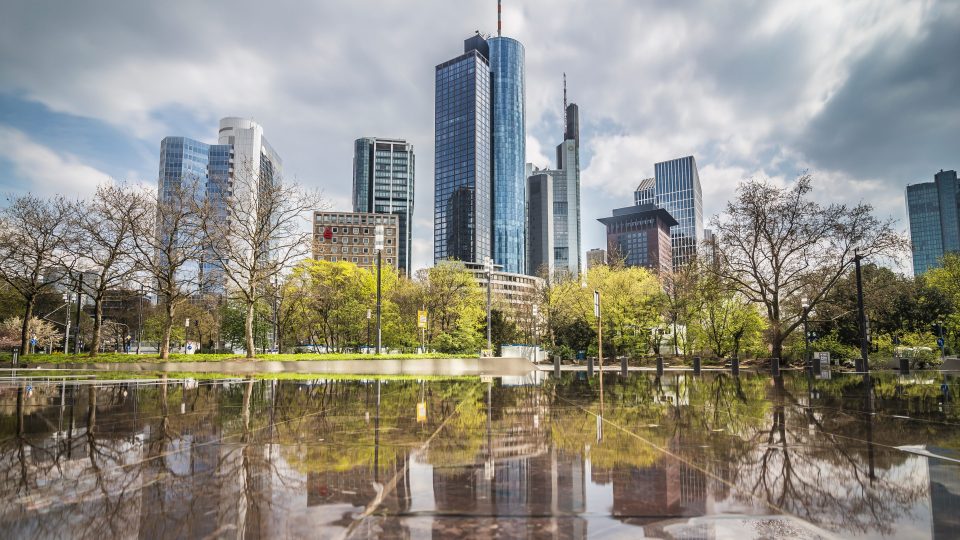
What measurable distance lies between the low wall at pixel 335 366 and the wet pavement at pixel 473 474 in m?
20.0

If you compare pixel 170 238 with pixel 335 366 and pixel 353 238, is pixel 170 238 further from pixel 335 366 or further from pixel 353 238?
pixel 353 238

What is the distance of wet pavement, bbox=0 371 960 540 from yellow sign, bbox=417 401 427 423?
0.20 meters

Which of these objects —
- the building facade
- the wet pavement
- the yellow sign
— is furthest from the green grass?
the building facade

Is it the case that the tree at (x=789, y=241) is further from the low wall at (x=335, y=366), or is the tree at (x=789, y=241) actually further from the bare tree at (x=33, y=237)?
the bare tree at (x=33, y=237)

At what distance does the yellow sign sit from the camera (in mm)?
10141

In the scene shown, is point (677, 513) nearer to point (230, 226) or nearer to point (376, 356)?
point (376, 356)

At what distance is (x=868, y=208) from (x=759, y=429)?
34386 millimetres

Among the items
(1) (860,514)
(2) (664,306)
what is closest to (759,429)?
(1) (860,514)

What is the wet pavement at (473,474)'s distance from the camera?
160 inches

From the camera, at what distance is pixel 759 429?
Answer: 913 centimetres

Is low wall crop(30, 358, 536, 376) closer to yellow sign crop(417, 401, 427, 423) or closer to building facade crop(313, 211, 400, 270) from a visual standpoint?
yellow sign crop(417, 401, 427, 423)

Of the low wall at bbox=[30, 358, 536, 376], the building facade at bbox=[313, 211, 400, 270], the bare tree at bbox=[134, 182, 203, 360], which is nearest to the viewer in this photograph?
the low wall at bbox=[30, 358, 536, 376]

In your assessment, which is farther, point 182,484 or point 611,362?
point 611,362

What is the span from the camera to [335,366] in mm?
31406
